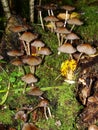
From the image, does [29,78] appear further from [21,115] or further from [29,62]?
[21,115]

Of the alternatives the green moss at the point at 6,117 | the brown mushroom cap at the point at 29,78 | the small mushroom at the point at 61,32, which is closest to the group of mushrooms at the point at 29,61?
the brown mushroom cap at the point at 29,78

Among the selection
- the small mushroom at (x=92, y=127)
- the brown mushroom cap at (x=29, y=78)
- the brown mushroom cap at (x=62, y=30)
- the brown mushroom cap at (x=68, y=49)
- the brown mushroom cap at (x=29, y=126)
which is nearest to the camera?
the brown mushroom cap at (x=29, y=126)

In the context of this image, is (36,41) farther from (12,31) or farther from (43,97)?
(43,97)

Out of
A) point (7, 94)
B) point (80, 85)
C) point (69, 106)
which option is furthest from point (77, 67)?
point (7, 94)

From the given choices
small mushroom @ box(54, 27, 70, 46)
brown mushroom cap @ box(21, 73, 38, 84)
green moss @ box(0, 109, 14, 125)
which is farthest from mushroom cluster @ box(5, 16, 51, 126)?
small mushroom @ box(54, 27, 70, 46)

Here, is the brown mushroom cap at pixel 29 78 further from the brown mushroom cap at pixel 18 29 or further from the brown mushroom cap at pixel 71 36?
the brown mushroom cap at pixel 71 36

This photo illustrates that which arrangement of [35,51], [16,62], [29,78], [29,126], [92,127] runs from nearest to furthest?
[29,126] < [92,127] < [29,78] < [16,62] < [35,51]

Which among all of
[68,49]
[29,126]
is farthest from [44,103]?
[68,49]

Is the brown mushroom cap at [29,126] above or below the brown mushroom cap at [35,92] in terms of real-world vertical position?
below

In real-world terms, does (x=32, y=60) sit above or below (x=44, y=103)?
above

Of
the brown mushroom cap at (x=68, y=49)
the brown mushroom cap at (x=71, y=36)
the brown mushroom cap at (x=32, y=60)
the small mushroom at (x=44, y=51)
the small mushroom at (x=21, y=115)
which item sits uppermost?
the brown mushroom cap at (x=71, y=36)

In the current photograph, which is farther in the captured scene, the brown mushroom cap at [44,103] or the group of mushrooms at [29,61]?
the group of mushrooms at [29,61]
